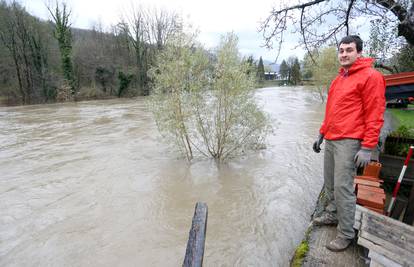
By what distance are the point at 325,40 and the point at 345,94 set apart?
3020mm

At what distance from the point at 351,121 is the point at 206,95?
4.17 meters

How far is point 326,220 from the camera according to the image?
8.38 ft

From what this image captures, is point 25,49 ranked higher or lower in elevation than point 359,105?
higher

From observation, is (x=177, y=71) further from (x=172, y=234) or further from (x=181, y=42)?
(x=172, y=234)

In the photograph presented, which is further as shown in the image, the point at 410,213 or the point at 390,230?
the point at 410,213

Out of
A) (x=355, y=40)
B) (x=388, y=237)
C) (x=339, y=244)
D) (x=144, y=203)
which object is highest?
(x=355, y=40)

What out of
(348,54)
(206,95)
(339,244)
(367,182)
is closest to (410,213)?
(367,182)

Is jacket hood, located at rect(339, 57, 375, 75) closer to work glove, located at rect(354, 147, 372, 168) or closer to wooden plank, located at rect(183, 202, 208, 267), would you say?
work glove, located at rect(354, 147, 372, 168)

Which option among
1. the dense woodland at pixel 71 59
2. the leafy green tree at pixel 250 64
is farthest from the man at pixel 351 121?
the dense woodland at pixel 71 59

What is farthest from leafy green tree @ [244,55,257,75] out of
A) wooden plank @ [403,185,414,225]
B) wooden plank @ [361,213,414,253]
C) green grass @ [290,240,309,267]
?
wooden plank @ [361,213,414,253]

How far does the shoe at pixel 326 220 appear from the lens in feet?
8.32

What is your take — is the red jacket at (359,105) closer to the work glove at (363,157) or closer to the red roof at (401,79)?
the work glove at (363,157)

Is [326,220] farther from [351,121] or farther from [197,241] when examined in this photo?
[197,241]

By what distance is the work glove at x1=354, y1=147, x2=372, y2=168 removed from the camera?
6.37 ft
